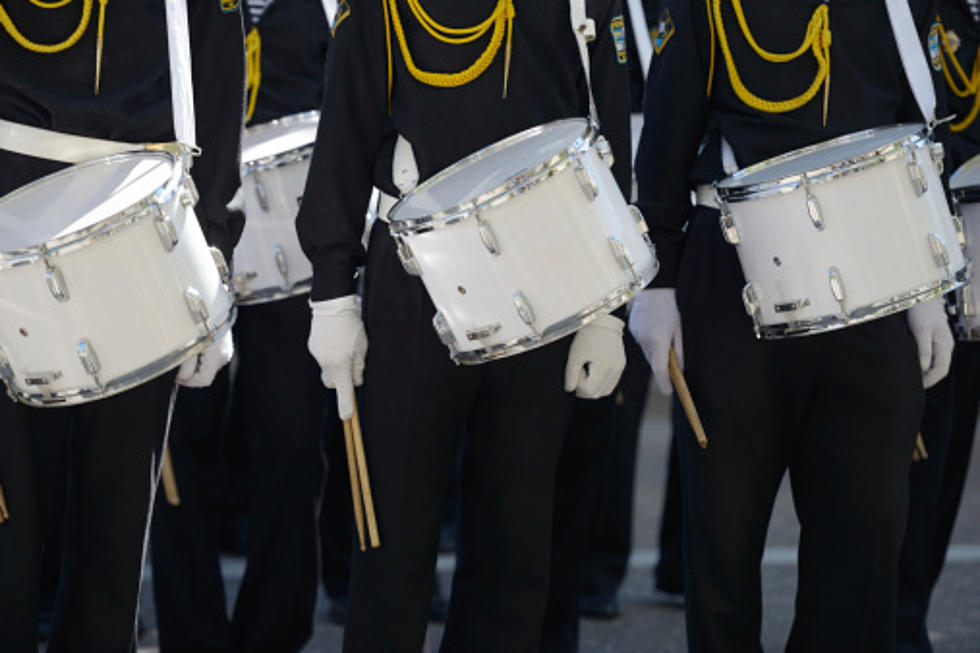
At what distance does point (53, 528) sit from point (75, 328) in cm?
163

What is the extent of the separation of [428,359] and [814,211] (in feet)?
2.66

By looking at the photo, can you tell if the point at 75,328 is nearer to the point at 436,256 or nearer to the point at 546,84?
the point at 436,256

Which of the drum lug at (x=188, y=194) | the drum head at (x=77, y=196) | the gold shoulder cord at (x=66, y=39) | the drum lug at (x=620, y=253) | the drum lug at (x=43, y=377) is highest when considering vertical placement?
the gold shoulder cord at (x=66, y=39)

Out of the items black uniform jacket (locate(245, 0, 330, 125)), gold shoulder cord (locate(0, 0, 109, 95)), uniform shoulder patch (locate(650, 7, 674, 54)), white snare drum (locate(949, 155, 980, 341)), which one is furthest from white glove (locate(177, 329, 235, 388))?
white snare drum (locate(949, 155, 980, 341))

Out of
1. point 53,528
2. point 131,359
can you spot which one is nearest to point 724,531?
point 131,359

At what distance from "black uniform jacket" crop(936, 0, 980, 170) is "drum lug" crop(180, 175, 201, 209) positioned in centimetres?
226

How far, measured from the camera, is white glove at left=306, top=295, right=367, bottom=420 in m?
3.39

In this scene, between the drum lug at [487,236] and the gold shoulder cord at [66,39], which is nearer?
the drum lug at [487,236]

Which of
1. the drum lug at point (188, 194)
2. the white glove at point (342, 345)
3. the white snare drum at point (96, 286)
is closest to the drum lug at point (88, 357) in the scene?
the white snare drum at point (96, 286)

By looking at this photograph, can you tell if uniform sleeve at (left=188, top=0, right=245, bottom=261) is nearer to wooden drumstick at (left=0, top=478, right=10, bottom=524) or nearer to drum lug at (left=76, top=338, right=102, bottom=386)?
drum lug at (left=76, top=338, right=102, bottom=386)

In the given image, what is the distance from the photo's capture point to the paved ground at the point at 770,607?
4965 millimetres

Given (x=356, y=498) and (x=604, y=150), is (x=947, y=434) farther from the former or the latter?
(x=356, y=498)

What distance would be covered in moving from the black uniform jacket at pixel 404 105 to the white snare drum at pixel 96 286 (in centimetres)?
29

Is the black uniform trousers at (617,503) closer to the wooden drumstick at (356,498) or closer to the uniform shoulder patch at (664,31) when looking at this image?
the uniform shoulder patch at (664,31)
